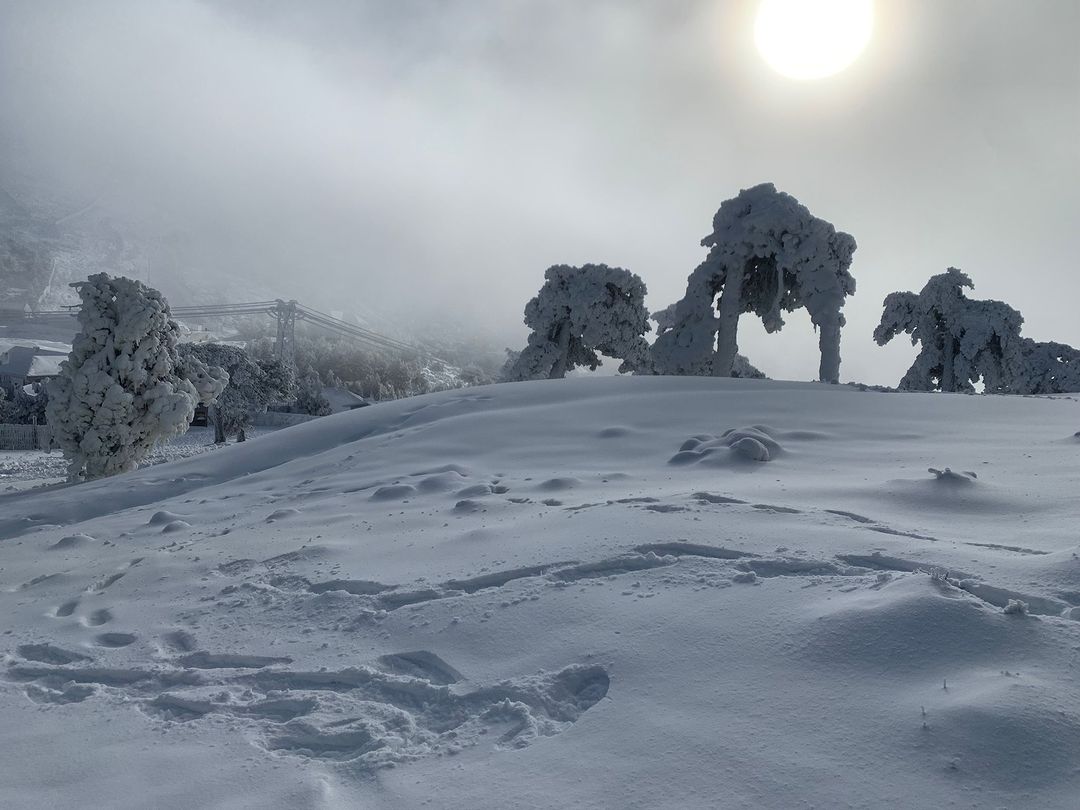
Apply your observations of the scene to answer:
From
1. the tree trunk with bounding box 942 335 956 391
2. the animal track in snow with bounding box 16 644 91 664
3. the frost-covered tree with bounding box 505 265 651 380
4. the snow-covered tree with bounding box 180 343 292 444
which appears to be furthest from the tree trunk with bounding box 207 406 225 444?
the animal track in snow with bounding box 16 644 91 664

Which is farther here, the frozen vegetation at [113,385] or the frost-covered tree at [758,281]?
the frost-covered tree at [758,281]

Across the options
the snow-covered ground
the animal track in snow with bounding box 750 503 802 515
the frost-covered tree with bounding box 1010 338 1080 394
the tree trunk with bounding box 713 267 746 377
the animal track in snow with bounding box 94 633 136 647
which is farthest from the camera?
the frost-covered tree with bounding box 1010 338 1080 394

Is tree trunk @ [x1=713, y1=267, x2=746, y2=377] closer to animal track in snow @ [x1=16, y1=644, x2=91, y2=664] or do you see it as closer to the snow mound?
the snow mound

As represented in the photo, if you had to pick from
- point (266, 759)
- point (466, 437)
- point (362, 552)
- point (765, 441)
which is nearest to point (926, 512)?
point (765, 441)

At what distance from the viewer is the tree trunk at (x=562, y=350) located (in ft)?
71.7

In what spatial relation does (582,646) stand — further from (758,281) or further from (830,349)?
(758,281)

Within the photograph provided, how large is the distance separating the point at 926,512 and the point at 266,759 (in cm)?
340

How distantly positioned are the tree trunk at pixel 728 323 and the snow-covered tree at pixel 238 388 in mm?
22003

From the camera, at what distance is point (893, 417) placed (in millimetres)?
7355

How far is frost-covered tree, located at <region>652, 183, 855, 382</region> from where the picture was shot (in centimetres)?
1507

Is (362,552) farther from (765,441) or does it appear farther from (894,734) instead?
(765,441)

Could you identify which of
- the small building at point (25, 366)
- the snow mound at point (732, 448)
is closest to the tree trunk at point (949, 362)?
the snow mound at point (732, 448)

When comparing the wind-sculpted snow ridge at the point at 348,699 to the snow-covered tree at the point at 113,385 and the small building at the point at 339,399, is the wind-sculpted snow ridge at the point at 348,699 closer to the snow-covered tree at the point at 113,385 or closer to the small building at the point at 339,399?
the snow-covered tree at the point at 113,385

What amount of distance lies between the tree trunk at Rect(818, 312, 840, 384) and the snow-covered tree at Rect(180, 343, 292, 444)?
24.5 m
